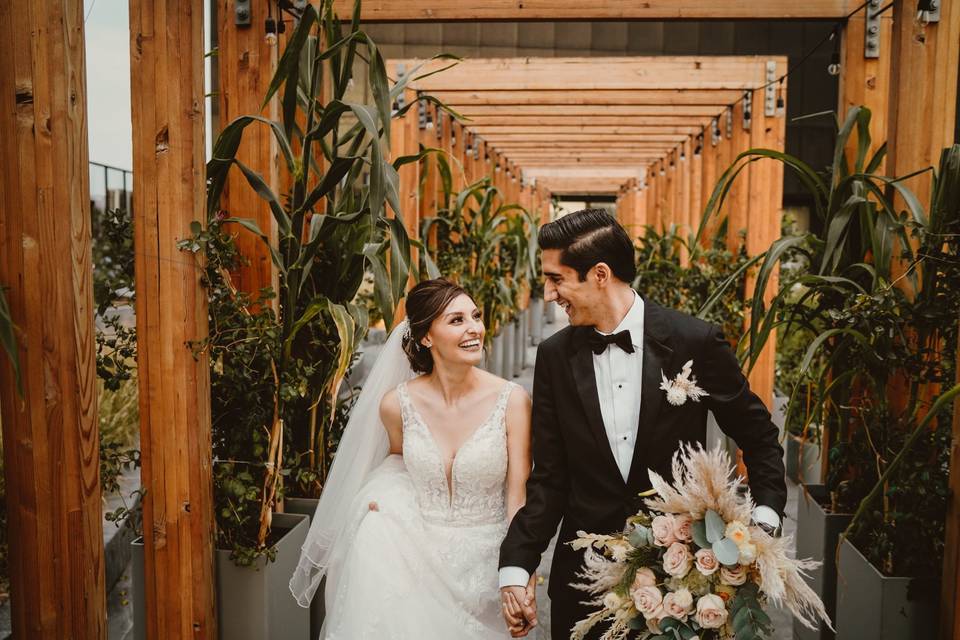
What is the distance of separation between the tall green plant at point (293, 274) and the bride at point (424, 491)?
0.49 feet

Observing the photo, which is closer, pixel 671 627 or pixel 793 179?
pixel 671 627

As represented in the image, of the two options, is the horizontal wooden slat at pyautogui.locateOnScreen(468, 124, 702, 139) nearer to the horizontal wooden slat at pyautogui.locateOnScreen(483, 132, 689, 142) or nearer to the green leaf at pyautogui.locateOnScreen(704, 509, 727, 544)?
the horizontal wooden slat at pyautogui.locateOnScreen(483, 132, 689, 142)

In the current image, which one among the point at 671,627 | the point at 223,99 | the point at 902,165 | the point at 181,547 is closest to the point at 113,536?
the point at 181,547

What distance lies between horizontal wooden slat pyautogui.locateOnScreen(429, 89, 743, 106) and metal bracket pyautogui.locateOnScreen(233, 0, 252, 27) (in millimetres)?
3215

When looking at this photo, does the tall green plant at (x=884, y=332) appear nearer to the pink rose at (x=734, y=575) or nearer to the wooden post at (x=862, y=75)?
the wooden post at (x=862, y=75)

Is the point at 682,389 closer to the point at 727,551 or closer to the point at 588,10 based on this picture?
the point at 727,551

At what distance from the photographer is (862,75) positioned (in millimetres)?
3156

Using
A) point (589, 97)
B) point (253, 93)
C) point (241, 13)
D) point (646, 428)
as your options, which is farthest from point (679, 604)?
point (589, 97)

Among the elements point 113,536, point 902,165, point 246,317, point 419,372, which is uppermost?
point 902,165

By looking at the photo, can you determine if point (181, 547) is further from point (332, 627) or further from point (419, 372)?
point (419, 372)

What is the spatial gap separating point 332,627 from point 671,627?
3.58ft

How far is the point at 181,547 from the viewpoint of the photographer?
7.11 feet

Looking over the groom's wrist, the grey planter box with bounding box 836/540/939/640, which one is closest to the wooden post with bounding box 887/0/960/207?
the grey planter box with bounding box 836/540/939/640

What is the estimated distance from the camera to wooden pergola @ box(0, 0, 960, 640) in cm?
159
